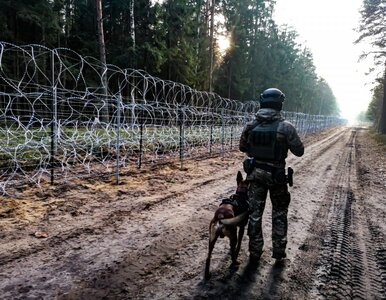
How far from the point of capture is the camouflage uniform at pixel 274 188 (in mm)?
3131

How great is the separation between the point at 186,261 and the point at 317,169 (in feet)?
24.5

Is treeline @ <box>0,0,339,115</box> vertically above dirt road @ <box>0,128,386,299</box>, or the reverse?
treeline @ <box>0,0,339,115</box>

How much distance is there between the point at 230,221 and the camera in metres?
2.87

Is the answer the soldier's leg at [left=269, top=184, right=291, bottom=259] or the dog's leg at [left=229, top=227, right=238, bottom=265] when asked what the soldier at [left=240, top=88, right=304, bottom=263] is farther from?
the dog's leg at [left=229, top=227, right=238, bottom=265]

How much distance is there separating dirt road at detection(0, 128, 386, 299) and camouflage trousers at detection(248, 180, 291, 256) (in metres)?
0.20

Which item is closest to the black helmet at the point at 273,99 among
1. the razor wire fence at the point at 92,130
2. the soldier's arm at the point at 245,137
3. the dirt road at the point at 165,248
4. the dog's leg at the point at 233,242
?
the soldier's arm at the point at 245,137

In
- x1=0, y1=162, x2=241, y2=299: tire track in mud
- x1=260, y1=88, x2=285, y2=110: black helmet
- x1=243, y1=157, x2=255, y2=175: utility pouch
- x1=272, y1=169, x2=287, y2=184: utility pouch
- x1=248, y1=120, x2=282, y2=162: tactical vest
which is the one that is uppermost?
x1=260, y1=88, x2=285, y2=110: black helmet

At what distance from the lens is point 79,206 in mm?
4961

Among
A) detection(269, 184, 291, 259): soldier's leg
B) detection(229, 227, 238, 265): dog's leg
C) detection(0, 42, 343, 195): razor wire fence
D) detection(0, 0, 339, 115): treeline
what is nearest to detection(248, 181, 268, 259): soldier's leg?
detection(269, 184, 291, 259): soldier's leg

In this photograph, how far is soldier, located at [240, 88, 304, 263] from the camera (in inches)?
123

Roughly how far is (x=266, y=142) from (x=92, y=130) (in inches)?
195

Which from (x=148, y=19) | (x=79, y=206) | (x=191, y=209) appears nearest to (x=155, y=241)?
(x=191, y=209)

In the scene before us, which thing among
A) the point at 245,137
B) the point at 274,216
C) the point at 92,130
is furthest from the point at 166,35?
the point at 274,216

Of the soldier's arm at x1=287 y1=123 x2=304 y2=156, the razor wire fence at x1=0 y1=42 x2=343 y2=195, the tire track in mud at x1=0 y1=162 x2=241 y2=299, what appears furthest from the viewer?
the razor wire fence at x1=0 y1=42 x2=343 y2=195
